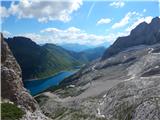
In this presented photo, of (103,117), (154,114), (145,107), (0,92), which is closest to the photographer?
(0,92)

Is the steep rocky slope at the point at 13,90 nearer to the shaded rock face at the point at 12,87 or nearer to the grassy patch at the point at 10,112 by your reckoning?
the shaded rock face at the point at 12,87

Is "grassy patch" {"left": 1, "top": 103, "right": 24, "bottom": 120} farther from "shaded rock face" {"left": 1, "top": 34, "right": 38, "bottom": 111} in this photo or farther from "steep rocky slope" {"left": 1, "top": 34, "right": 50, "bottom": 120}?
"shaded rock face" {"left": 1, "top": 34, "right": 38, "bottom": 111}

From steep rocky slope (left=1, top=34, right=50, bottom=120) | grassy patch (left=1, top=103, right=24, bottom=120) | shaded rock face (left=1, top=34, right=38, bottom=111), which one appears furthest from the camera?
shaded rock face (left=1, top=34, right=38, bottom=111)

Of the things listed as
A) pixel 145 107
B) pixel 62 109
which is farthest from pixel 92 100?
pixel 145 107

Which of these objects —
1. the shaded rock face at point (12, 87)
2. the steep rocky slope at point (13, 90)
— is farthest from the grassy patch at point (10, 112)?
the shaded rock face at point (12, 87)

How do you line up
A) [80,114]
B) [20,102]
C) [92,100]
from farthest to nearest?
[92,100] < [80,114] < [20,102]

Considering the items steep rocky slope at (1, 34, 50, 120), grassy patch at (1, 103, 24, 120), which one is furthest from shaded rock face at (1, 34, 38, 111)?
grassy patch at (1, 103, 24, 120)

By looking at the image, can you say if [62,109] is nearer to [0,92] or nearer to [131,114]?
[131,114]

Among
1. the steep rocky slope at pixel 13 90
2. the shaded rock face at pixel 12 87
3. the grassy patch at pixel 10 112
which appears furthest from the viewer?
the shaded rock face at pixel 12 87

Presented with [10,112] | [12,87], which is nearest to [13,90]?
[12,87]
